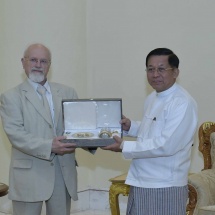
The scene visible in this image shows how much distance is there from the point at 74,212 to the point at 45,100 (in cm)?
221

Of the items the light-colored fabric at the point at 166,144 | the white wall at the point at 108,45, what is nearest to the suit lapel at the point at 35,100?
the light-colored fabric at the point at 166,144

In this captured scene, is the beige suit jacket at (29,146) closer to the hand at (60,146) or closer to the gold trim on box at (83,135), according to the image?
the hand at (60,146)

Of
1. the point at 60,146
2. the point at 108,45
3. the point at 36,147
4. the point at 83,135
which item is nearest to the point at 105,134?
the point at 83,135

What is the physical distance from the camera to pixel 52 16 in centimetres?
473

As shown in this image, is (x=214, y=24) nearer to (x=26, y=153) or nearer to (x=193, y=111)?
(x=193, y=111)

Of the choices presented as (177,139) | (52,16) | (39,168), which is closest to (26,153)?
(39,168)

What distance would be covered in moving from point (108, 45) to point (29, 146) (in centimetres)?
224

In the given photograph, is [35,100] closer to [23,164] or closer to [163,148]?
[23,164]

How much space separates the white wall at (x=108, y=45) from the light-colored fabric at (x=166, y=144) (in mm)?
1741

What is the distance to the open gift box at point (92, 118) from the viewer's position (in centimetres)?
316

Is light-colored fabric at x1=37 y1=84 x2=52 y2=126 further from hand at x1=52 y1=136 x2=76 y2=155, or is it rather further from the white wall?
the white wall

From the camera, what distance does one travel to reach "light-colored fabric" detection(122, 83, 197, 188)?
267cm

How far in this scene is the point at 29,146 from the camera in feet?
9.70

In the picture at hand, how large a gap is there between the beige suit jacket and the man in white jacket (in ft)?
1.66
